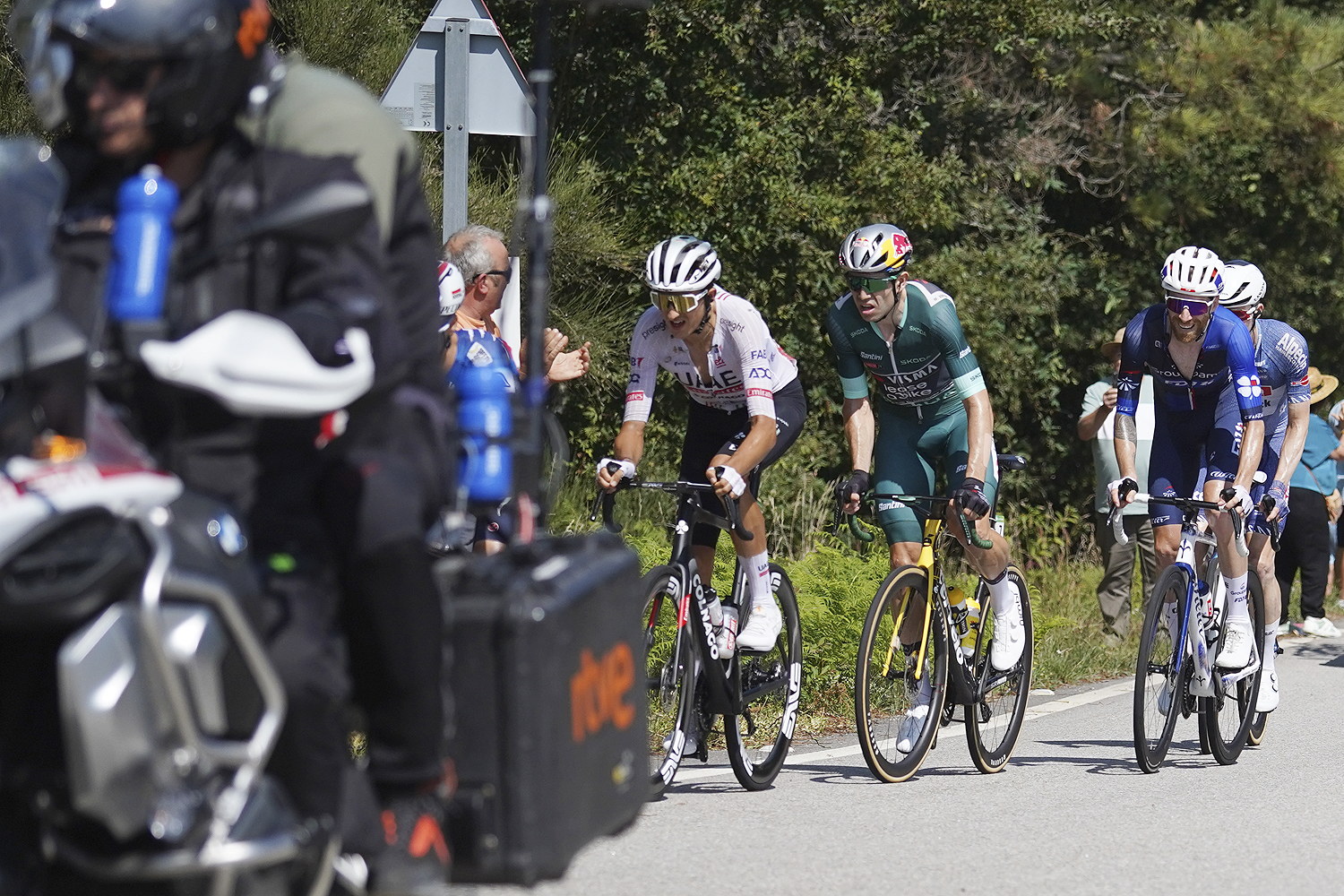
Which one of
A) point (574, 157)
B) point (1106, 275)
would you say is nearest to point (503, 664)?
point (574, 157)

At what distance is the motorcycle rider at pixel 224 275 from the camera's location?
9.46 feet

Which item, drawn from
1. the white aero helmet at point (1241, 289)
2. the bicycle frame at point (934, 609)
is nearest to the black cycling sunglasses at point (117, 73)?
the bicycle frame at point (934, 609)

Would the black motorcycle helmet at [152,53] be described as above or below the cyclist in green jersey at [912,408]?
above

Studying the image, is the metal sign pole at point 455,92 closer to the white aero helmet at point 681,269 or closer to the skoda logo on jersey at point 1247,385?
the white aero helmet at point 681,269

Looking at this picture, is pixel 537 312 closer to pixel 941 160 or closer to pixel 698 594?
pixel 698 594

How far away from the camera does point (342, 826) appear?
297 centimetres

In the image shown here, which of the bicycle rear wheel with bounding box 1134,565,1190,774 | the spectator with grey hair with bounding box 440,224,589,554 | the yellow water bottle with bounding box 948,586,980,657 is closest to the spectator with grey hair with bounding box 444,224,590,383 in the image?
the spectator with grey hair with bounding box 440,224,589,554

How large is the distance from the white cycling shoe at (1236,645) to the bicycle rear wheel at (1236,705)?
0.10 feet

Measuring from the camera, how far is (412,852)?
10.2 ft

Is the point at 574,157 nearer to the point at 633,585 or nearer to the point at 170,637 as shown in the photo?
the point at 633,585

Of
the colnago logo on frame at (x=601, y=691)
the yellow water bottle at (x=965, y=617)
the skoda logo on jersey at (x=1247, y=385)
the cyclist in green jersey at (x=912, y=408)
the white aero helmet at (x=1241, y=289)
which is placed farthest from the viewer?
the white aero helmet at (x=1241, y=289)

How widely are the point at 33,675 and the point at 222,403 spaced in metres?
0.49

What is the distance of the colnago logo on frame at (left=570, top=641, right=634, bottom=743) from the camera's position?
3.37 meters

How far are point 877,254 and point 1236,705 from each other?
2987 mm
